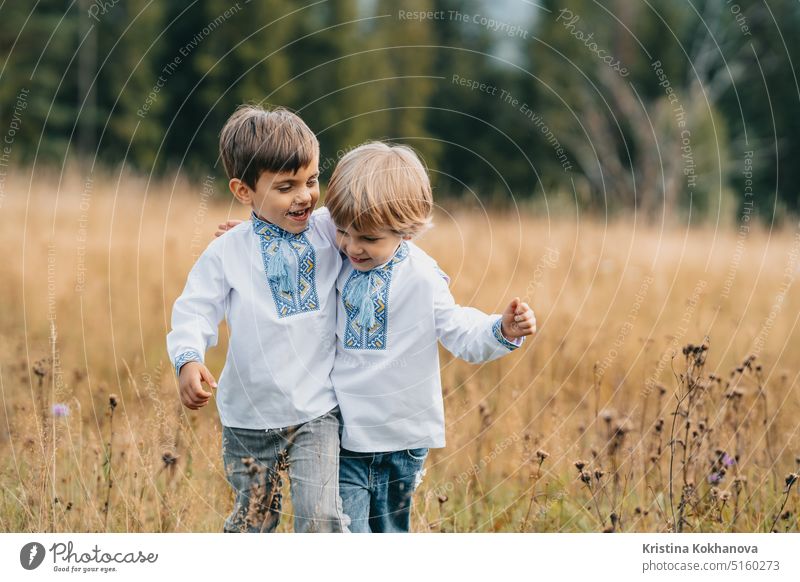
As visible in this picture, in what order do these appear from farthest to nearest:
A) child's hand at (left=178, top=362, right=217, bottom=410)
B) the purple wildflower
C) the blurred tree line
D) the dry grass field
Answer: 1. the blurred tree line
2. the purple wildflower
3. the dry grass field
4. child's hand at (left=178, top=362, right=217, bottom=410)

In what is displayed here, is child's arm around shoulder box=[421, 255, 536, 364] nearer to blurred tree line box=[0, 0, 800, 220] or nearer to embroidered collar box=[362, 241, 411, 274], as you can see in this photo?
embroidered collar box=[362, 241, 411, 274]

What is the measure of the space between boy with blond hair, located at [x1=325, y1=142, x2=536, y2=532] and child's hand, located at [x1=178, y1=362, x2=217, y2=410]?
49 centimetres

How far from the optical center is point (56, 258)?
7746 millimetres

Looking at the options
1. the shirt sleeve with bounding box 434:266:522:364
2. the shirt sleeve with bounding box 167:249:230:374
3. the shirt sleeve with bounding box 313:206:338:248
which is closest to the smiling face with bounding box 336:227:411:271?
the shirt sleeve with bounding box 313:206:338:248

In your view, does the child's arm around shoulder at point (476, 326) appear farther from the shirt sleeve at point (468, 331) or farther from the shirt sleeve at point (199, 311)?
the shirt sleeve at point (199, 311)

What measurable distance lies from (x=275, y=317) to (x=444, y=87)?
2663cm

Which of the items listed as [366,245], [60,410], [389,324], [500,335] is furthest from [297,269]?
[60,410]

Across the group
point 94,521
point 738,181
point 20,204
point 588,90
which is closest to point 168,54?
point 588,90

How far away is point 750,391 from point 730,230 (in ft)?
21.7

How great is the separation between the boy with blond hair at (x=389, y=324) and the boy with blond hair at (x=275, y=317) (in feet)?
0.30
